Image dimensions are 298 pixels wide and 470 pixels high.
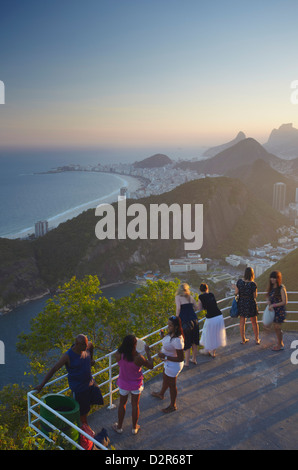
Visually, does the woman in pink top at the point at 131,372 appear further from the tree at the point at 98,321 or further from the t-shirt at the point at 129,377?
the tree at the point at 98,321

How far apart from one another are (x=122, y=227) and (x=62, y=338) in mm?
63271

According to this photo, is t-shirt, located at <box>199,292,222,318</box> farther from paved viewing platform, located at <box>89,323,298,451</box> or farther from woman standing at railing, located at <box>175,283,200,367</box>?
paved viewing platform, located at <box>89,323,298,451</box>

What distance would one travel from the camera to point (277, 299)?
626 centimetres

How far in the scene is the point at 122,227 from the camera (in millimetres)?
74938

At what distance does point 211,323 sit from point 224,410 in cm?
140

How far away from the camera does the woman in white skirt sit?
5.92m

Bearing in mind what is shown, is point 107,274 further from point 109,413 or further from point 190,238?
point 109,413

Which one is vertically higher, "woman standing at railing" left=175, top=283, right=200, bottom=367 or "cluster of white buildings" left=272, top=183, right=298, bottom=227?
"woman standing at railing" left=175, top=283, right=200, bottom=367

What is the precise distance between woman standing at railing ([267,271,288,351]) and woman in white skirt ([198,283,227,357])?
0.91 m

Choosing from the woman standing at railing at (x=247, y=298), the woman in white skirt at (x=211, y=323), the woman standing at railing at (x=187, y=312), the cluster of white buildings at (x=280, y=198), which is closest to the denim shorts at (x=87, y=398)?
the woman standing at railing at (x=187, y=312)

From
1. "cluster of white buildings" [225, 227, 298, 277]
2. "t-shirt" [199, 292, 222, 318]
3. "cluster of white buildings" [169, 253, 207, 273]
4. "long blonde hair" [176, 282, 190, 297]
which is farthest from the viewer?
"cluster of white buildings" [169, 253, 207, 273]

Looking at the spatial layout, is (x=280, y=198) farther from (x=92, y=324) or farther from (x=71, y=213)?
(x=92, y=324)

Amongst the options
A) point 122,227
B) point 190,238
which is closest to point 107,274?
point 122,227

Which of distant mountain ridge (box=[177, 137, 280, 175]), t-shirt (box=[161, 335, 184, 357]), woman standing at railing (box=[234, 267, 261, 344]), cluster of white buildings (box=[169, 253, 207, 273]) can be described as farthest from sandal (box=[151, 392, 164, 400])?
distant mountain ridge (box=[177, 137, 280, 175])
